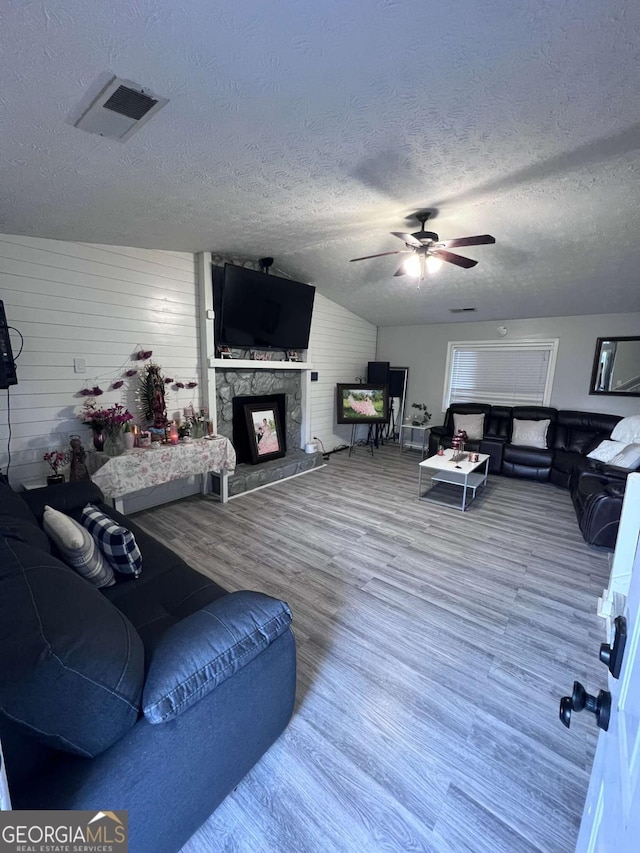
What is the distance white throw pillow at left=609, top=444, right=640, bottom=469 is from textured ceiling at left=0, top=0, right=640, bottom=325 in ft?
6.40

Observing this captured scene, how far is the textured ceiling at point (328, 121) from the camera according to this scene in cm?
110

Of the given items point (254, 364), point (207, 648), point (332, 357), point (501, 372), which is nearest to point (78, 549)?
point (207, 648)

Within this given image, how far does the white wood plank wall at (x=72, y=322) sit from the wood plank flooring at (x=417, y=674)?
4.12ft

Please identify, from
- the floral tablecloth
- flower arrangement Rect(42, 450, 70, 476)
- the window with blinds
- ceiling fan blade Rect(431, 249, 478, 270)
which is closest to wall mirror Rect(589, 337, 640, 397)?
the window with blinds

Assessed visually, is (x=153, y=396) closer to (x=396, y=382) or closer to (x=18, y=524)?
(x=18, y=524)

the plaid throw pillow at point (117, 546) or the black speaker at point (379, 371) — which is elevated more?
the black speaker at point (379, 371)

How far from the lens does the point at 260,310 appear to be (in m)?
4.20

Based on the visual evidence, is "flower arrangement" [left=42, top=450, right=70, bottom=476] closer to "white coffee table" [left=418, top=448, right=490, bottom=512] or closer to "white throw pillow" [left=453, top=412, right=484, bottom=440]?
"white coffee table" [left=418, top=448, right=490, bottom=512]

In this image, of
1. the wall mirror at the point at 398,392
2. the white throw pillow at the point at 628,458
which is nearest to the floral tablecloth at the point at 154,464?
the wall mirror at the point at 398,392

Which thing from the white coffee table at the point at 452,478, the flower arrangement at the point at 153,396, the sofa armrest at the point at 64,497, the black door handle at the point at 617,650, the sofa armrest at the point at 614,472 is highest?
the flower arrangement at the point at 153,396

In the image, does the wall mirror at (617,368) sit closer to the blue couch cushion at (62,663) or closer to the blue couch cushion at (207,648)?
the blue couch cushion at (207,648)

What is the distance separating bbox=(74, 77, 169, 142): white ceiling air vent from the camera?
1.30 meters

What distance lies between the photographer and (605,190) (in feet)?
7.96

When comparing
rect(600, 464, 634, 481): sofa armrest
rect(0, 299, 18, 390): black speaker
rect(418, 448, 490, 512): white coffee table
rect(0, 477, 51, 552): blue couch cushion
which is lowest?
rect(418, 448, 490, 512): white coffee table
